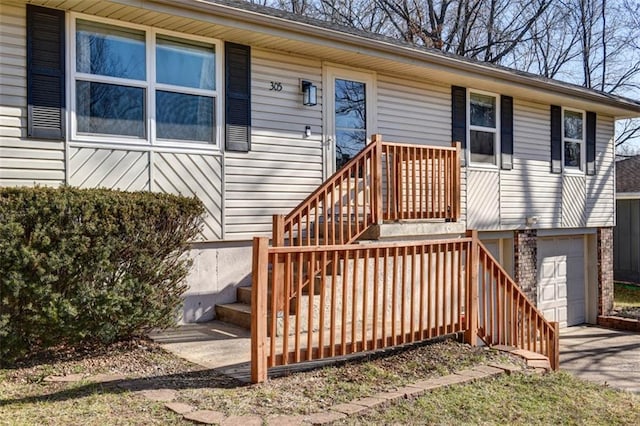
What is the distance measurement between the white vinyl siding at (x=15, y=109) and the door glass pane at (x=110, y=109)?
550mm

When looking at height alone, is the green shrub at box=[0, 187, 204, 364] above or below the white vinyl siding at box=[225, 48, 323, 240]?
below

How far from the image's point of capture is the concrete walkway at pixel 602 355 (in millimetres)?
7988

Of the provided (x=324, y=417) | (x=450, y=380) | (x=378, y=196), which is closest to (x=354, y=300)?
(x=450, y=380)

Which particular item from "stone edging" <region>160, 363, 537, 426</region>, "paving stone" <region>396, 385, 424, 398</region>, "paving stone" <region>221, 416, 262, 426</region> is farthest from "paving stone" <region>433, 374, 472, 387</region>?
"paving stone" <region>221, 416, 262, 426</region>

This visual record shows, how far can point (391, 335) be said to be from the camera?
17.5 feet

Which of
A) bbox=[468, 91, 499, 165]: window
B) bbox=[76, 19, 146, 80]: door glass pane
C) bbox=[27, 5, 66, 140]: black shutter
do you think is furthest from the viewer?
bbox=[468, 91, 499, 165]: window

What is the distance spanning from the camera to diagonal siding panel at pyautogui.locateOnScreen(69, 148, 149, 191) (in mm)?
6137

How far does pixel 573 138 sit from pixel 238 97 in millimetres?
8305

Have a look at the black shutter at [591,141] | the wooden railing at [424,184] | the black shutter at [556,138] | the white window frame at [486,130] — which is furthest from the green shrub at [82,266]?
the black shutter at [591,141]

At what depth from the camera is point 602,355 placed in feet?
31.8

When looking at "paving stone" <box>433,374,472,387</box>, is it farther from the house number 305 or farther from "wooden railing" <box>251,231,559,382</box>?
the house number 305

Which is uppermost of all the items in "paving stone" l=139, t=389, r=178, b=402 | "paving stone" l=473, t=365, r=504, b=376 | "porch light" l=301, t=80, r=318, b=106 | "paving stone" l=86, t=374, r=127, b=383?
Answer: "porch light" l=301, t=80, r=318, b=106

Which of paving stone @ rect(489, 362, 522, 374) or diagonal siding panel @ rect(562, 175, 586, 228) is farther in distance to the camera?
diagonal siding panel @ rect(562, 175, 586, 228)

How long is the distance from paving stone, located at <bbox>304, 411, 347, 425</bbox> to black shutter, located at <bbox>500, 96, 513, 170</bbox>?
801 cm
